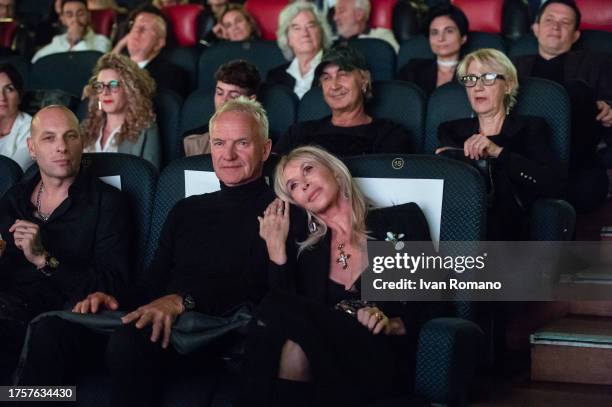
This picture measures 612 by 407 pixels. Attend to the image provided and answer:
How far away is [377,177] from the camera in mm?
3039

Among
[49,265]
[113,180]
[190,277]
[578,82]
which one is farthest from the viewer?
[578,82]

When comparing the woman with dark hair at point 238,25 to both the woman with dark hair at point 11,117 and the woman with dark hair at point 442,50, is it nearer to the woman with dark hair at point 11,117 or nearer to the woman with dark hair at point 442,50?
the woman with dark hair at point 442,50

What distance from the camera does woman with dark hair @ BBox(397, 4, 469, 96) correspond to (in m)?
4.57

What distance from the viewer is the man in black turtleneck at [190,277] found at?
2.74m

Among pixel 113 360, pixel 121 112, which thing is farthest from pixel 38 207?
pixel 121 112

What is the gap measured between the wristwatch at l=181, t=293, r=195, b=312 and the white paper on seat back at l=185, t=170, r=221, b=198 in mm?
437

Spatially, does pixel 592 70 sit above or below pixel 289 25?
below

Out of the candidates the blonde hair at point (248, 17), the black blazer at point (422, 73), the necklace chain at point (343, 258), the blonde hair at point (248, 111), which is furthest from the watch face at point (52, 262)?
the blonde hair at point (248, 17)

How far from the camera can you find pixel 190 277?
3.07 meters

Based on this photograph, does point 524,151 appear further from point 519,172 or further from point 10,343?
point 10,343

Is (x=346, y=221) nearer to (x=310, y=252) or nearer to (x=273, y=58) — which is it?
(x=310, y=252)

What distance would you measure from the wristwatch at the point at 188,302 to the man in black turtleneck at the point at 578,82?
1.48 meters

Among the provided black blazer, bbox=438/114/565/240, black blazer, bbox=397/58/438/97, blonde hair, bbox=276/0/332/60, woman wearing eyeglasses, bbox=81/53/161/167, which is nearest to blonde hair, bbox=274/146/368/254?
black blazer, bbox=438/114/565/240

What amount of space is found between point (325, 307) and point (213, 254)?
21.6 inches
